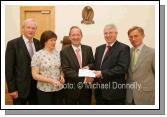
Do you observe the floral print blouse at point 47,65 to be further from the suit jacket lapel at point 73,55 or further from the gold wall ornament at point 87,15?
the gold wall ornament at point 87,15

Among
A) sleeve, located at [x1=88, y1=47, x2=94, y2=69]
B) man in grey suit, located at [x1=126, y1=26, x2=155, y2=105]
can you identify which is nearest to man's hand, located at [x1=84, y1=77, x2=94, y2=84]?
sleeve, located at [x1=88, y1=47, x2=94, y2=69]

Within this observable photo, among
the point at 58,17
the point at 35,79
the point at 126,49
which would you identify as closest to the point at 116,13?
the point at 126,49

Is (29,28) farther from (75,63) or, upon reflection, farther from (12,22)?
(75,63)

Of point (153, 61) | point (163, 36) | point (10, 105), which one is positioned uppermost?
point (163, 36)

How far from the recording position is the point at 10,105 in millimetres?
2641

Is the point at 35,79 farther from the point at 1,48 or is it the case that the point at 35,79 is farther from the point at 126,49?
the point at 126,49

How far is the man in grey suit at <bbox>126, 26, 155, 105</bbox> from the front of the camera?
2551 mm

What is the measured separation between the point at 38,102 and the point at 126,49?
3.20 feet

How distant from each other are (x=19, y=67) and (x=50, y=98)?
41cm

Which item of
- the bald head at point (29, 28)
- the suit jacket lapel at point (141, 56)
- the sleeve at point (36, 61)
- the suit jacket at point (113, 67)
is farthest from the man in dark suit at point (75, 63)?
the suit jacket lapel at point (141, 56)

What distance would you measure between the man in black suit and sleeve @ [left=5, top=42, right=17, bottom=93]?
78 centimetres

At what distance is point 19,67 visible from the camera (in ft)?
8.36

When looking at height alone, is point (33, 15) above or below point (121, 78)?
above

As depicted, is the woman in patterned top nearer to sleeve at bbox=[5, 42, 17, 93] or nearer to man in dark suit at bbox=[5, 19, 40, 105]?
man in dark suit at bbox=[5, 19, 40, 105]
